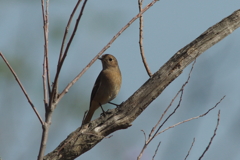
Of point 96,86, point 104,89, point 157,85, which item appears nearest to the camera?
point 157,85

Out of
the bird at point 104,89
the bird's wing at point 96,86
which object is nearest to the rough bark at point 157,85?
the bird at point 104,89

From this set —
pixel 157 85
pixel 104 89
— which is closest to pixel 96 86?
pixel 104 89

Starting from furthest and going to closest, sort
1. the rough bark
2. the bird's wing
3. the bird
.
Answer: the bird's wing, the bird, the rough bark

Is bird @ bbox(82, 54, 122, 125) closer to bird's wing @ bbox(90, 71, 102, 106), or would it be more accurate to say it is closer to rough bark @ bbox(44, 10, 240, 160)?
bird's wing @ bbox(90, 71, 102, 106)

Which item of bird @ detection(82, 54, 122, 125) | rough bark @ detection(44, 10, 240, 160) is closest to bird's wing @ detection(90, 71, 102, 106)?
bird @ detection(82, 54, 122, 125)

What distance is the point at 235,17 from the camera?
4.14 meters

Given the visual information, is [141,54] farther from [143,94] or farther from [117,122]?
[117,122]

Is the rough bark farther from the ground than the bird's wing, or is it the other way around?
the bird's wing

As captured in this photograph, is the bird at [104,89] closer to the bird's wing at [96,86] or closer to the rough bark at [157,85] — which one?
Answer: the bird's wing at [96,86]

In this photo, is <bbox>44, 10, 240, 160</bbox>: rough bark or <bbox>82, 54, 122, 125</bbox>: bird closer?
<bbox>44, 10, 240, 160</bbox>: rough bark

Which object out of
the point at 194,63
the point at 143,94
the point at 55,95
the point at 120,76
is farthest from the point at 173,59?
the point at 120,76

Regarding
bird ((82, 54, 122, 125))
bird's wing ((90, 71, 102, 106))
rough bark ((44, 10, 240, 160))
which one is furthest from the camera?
bird's wing ((90, 71, 102, 106))

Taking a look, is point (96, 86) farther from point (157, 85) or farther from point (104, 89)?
point (157, 85)

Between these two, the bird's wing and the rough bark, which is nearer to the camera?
the rough bark
